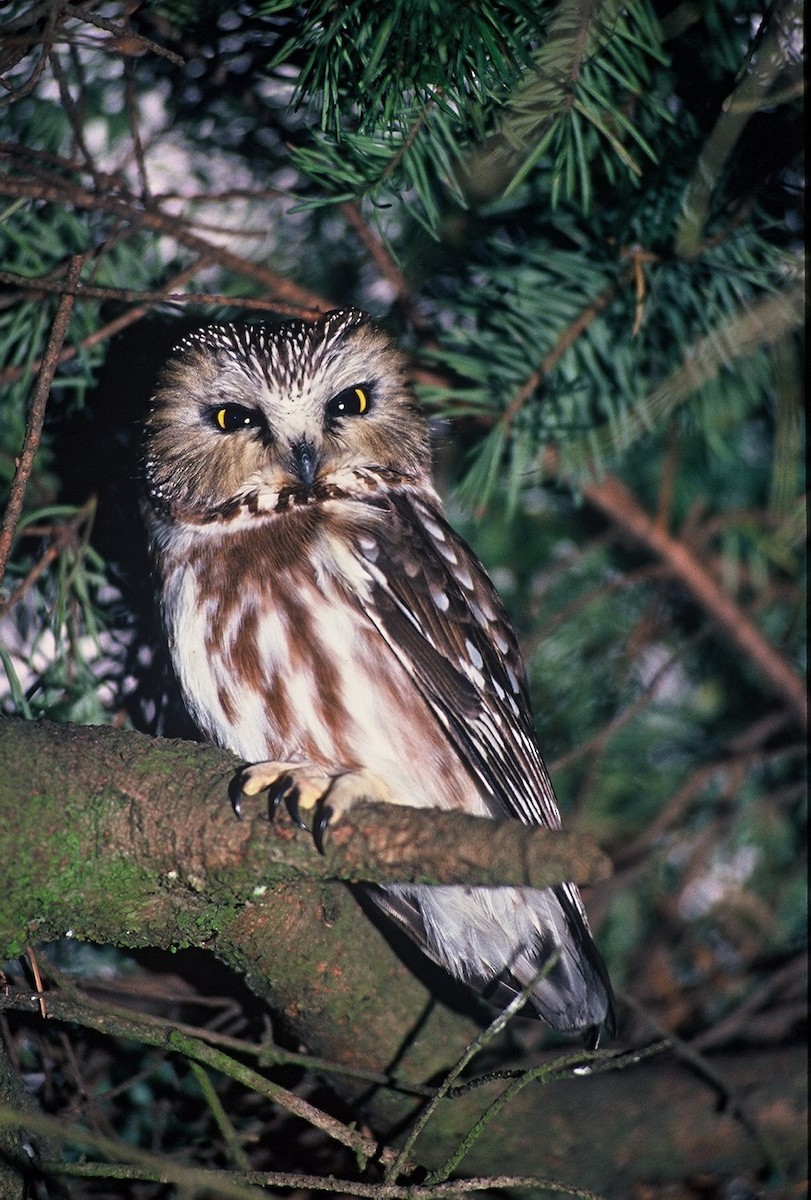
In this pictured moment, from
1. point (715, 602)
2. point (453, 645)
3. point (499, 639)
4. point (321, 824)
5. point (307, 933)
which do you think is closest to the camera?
point (321, 824)

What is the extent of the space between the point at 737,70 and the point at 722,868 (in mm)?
1881

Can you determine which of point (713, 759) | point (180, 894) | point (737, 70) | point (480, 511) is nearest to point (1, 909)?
point (180, 894)

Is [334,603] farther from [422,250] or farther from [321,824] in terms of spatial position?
[422,250]

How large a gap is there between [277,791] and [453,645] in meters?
0.51

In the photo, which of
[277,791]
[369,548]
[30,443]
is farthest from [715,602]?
[30,443]

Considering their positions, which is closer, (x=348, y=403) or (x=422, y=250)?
(x=348, y=403)

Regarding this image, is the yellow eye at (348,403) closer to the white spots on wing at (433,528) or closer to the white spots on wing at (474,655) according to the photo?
the white spots on wing at (433,528)

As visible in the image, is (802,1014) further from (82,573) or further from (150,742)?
(82,573)

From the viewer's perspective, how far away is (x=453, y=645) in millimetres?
1777

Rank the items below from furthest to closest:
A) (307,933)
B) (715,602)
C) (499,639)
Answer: (715,602), (499,639), (307,933)

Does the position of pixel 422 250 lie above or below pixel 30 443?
above

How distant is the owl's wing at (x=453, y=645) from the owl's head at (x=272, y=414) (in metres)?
0.15

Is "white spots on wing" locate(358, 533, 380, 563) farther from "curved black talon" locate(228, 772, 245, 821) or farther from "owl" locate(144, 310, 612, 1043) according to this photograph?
"curved black talon" locate(228, 772, 245, 821)

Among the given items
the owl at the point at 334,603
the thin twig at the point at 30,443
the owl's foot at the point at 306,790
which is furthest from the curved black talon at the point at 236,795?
the thin twig at the point at 30,443
